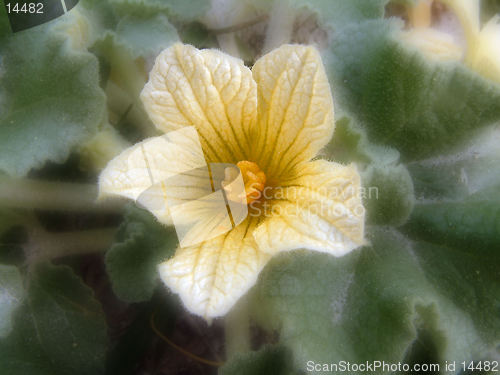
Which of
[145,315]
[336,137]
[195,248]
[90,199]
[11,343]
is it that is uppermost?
[336,137]

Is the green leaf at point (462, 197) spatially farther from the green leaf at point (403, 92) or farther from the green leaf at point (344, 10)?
the green leaf at point (344, 10)

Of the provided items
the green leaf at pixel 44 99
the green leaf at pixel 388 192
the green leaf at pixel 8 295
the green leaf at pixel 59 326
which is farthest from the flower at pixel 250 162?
the green leaf at pixel 59 326

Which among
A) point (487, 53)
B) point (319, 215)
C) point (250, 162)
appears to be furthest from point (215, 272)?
point (487, 53)

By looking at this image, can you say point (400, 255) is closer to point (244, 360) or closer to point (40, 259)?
point (244, 360)

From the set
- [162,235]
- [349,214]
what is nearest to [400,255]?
[349,214]

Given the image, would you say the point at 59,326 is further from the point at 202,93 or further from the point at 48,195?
the point at 202,93

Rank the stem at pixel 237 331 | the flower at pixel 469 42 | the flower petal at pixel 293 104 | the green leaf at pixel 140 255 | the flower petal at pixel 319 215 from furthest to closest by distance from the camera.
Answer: the stem at pixel 237 331 < the flower at pixel 469 42 < the green leaf at pixel 140 255 < the flower petal at pixel 293 104 < the flower petal at pixel 319 215

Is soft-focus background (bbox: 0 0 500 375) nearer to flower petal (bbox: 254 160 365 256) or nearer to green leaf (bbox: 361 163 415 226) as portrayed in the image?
green leaf (bbox: 361 163 415 226)
